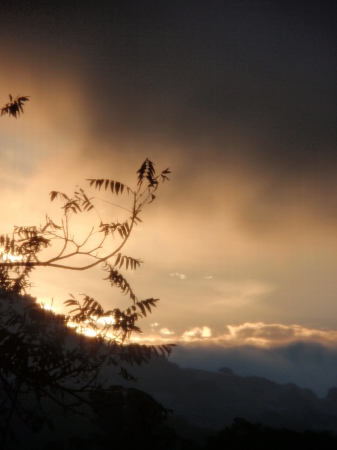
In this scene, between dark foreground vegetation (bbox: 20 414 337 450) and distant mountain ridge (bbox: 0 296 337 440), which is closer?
dark foreground vegetation (bbox: 20 414 337 450)

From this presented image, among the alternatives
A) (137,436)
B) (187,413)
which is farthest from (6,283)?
(187,413)

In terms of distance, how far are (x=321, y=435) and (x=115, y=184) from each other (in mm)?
25968

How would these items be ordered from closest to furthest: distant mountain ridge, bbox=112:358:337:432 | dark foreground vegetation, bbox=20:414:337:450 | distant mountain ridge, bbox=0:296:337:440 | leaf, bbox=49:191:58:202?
leaf, bbox=49:191:58:202 → dark foreground vegetation, bbox=20:414:337:450 → distant mountain ridge, bbox=0:296:337:440 → distant mountain ridge, bbox=112:358:337:432

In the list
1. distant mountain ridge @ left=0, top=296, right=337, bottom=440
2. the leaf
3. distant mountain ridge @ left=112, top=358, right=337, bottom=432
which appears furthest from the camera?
distant mountain ridge @ left=112, top=358, right=337, bottom=432

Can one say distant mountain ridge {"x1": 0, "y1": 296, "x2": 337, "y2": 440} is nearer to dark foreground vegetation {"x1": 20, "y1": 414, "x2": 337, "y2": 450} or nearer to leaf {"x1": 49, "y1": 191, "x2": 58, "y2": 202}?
dark foreground vegetation {"x1": 20, "y1": 414, "x2": 337, "y2": 450}

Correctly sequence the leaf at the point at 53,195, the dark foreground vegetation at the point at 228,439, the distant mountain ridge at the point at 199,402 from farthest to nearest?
Result: the distant mountain ridge at the point at 199,402 → the dark foreground vegetation at the point at 228,439 → the leaf at the point at 53,195

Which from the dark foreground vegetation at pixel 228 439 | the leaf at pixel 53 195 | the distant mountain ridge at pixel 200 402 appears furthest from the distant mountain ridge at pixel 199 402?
the leaf at pixel 53 195

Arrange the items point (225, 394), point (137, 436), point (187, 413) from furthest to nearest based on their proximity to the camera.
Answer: point (225, 394), point (187, 413), point (137, 436)

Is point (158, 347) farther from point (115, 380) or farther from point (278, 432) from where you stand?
point (115, 380)

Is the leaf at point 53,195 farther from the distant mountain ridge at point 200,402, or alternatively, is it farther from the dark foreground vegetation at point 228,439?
the distant mountain ridge at point 200,402

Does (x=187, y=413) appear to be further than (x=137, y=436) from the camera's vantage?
Yes

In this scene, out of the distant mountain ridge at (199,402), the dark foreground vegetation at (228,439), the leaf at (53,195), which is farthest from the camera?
the distant mountain ridge at (199,402)

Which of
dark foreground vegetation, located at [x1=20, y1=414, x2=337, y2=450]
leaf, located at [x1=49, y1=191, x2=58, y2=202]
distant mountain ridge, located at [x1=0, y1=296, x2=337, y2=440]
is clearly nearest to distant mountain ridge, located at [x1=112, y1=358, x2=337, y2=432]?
distant mountain ridge, located at [x1=0, y1=296, x2=337, y2=440]

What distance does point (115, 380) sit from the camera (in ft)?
406
